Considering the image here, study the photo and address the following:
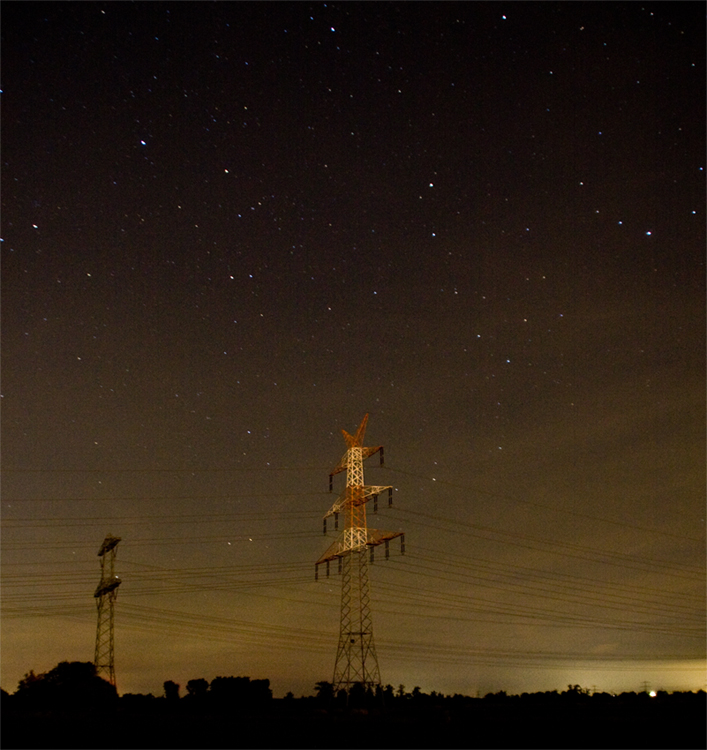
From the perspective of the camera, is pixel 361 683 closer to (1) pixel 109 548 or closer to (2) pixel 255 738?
(2) pixel 255 738


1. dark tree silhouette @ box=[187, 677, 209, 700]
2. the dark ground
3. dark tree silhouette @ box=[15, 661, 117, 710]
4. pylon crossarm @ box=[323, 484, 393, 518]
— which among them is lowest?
dark tree silhouette @ box=[187, 677, 209, 700]

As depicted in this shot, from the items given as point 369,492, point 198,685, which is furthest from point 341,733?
point 198,685

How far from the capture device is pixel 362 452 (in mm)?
52188

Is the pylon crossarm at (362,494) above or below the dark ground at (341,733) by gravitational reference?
above

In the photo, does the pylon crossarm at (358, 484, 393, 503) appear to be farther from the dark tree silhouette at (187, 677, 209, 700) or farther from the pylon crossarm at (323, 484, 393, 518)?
the dark tree silhouette at (187, 677, 209, 700)

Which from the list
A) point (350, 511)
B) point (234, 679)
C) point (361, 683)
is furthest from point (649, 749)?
→ point (234, 679)

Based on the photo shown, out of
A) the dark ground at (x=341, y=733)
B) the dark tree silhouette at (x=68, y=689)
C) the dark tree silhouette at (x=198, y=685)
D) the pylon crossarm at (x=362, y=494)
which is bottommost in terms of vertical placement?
the dark tree silhouette at (x=198, y=685)

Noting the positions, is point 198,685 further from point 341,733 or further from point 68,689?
point 341,733

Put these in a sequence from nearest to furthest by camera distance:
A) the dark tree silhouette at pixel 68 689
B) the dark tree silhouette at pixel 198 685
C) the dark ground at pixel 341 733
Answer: the dark ground at pixel 341 733, the dark tree silhouette at pixel 68 689, the dark tree silhouette at pixel 198 685

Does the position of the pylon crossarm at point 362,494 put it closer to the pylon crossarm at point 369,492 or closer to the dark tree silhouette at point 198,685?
the pylon crossarm at point 369,492

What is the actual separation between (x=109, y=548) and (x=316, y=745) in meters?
38.5

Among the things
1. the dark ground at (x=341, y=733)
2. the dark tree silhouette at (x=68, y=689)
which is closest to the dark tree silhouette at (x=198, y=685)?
the dark tree silhouette at (x=68, y=689)

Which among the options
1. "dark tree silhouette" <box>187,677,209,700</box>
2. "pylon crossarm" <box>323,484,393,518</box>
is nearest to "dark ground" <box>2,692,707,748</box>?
"pylon crossarm" <box>323,484,393,518</box>

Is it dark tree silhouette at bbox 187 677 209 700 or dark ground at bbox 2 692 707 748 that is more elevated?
dark ground at bbox 2 692 707 748
